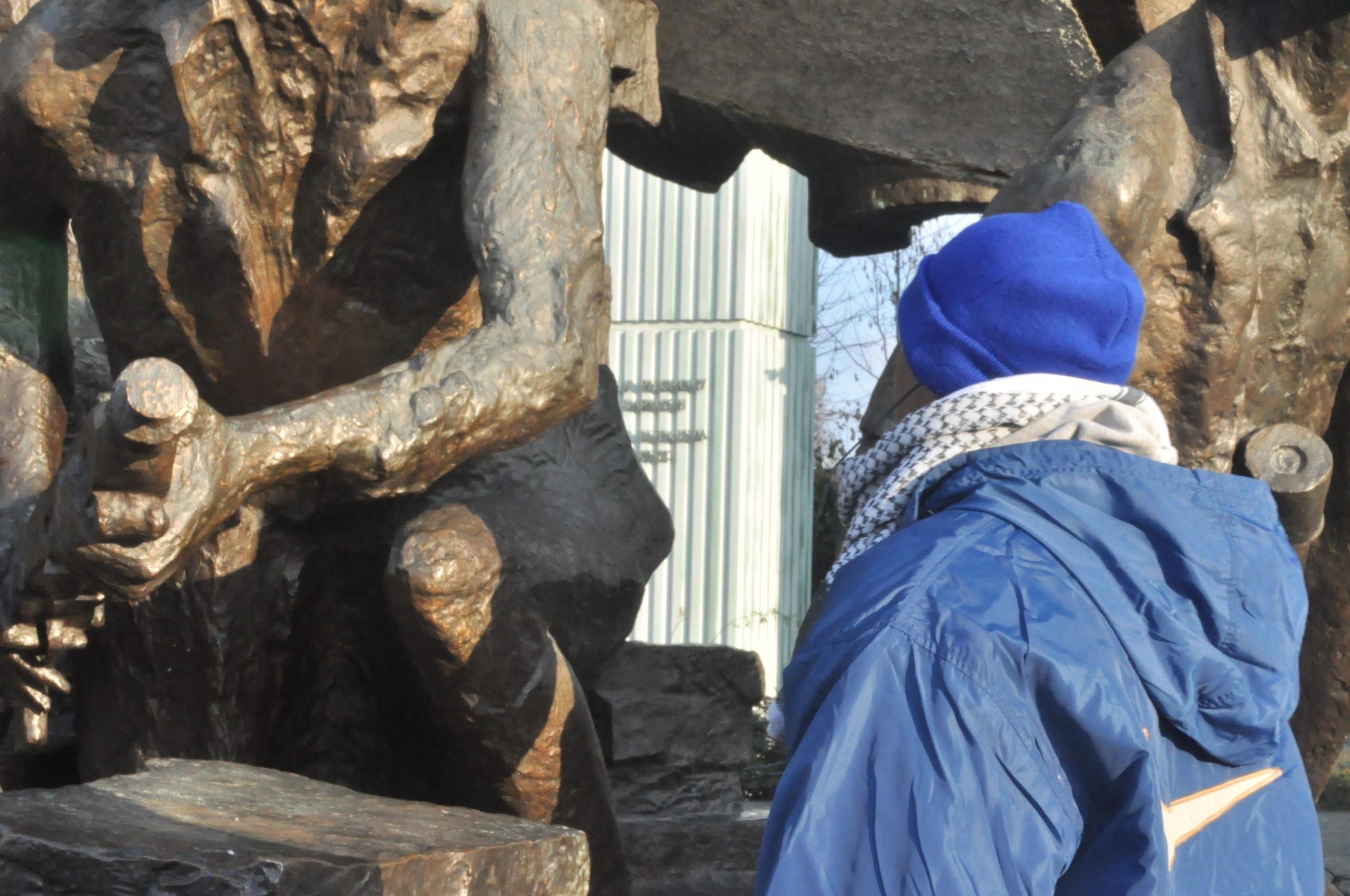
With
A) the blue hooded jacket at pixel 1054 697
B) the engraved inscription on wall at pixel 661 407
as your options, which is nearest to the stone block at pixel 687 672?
the blue hooded jacket at pixel 1054 697

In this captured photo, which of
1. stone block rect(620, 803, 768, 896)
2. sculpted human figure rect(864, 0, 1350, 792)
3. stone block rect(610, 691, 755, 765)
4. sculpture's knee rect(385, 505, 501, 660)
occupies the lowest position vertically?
stone block rect(620, 803, 768, 896)

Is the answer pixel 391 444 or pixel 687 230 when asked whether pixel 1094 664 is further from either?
pixel 687 230

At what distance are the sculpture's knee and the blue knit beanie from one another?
1234 mm

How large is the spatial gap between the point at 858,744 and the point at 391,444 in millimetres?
1319

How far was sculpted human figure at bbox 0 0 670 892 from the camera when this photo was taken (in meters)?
2.63

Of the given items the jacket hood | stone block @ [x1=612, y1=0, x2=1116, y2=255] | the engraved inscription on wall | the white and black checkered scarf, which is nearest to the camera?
the jacket hood

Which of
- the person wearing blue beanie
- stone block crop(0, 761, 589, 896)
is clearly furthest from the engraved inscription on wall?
the person wearing blue beanie

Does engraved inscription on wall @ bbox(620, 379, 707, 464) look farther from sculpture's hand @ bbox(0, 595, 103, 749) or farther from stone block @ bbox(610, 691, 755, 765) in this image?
sculpture's hand @ bbox(0, 595, 103, 749)

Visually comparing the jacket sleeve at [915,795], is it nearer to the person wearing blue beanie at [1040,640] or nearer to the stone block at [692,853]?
the person wearing blue beanie at [1040,640]

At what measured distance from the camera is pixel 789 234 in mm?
11914

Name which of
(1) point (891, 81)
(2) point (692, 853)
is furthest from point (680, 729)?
(1) point (891, 81)

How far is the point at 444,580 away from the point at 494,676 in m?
0.21

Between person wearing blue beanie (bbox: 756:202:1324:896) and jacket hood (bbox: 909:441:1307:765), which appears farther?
jacket hood (bbox: 909:441:1307:765)

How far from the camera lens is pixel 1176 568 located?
139 cm
